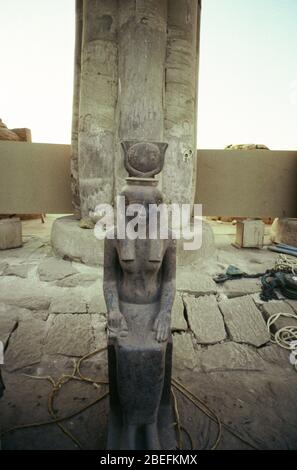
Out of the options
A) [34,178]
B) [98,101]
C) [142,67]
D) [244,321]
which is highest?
[142,67]

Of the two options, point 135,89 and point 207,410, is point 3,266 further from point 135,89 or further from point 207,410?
point 207,410

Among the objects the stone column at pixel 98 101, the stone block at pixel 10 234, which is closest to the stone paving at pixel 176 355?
the stone block at pixel 10 234

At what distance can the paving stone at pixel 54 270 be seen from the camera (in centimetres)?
410

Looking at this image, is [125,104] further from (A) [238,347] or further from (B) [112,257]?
(A) [238,347]

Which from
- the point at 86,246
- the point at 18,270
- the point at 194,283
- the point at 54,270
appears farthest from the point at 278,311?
the point at 18,270

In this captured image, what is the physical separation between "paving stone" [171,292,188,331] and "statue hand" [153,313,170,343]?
1.42m

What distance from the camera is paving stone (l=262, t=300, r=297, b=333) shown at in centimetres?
339

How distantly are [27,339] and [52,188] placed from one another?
380 centimetres

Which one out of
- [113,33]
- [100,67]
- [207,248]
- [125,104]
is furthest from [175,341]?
[113,33]

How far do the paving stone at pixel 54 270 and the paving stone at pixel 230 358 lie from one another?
2.08 meters

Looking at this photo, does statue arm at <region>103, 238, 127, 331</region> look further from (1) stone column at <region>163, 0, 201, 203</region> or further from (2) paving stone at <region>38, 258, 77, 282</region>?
(1) stone column at <region>163, 0, 201, 203</region>

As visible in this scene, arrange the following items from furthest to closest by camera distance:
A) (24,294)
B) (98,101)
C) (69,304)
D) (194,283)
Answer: (98,101) → (194,283) → (24,294) → (69,304)

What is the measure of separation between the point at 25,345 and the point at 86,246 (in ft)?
5.59

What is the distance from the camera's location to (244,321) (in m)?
3.45
